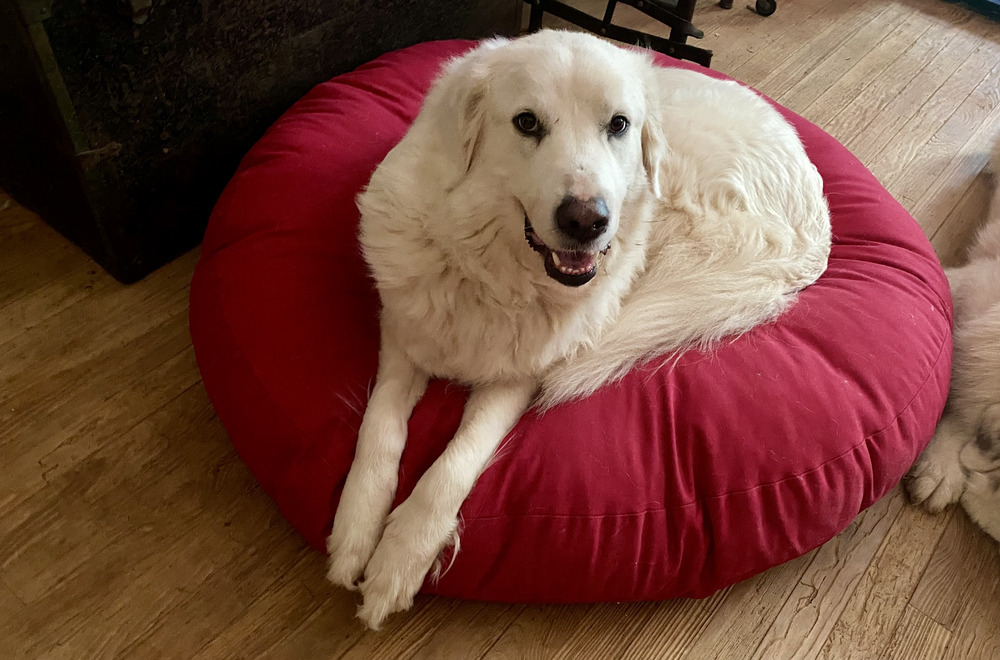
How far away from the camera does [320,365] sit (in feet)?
5.31

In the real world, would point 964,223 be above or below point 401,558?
below

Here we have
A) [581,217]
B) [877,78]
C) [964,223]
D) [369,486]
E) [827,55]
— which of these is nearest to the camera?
[581,217]

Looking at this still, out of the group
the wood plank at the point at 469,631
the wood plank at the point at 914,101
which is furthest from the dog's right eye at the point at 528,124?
the wood plank at the point at 914,101

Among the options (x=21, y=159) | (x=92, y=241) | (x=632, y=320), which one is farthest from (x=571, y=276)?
(x=21, y=159)

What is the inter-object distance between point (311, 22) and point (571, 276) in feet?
4.60

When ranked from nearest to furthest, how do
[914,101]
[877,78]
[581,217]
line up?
[581,217]
[914,101]
[877,78]

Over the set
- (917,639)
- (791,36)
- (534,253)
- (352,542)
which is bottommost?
(917,639)

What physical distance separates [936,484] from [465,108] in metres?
1.54

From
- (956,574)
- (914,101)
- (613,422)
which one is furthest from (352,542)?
(914,101)

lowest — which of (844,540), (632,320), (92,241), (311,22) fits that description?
(844,540)

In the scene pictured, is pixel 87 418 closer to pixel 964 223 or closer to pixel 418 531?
pixel 418 531

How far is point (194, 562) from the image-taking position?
1.62 meters

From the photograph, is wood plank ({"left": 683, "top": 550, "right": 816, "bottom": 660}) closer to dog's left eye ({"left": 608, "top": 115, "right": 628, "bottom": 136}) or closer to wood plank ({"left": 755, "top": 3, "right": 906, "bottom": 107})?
dog's left eye ({"left": 608, "top": 115, "right": 628, "bottom": 136})

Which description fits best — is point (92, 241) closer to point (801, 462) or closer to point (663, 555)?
point (663, 555)
